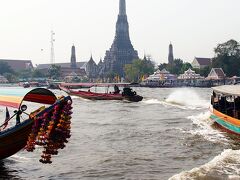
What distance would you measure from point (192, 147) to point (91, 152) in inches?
146

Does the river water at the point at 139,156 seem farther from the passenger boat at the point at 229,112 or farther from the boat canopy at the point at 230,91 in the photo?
the boat canopy at the point at 230,91

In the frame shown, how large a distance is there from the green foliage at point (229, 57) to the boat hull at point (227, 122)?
85.7m

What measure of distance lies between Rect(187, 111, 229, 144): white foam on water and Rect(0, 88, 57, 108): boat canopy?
7.34 m

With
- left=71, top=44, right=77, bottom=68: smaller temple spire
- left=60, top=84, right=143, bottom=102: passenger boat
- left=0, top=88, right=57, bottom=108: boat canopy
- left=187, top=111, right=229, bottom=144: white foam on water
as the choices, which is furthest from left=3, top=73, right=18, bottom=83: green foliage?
left=0, top=88, right=57, bottom=108: boat canopy

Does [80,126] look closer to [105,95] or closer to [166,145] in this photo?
[166,145]

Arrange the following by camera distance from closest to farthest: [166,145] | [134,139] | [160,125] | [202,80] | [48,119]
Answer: [48,119] < [166,145] < [134,139] < [160,125] < [202,80]

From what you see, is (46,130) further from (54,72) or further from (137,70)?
(54,72)

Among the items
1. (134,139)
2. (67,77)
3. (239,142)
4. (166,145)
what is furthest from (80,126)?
(67,77)

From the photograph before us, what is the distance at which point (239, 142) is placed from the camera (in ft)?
50.9

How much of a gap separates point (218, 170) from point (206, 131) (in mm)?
8053

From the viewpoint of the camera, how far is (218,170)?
11.0 meters

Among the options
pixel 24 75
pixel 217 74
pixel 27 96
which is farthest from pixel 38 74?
pixel 27 96

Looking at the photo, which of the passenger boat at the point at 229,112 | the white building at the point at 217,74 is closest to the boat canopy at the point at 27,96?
the passenger boat at the point at 229,112

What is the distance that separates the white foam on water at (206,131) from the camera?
16.7 meters
